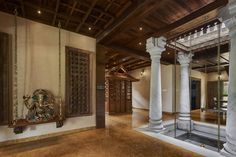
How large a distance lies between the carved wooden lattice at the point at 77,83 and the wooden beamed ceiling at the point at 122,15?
0.79 metres

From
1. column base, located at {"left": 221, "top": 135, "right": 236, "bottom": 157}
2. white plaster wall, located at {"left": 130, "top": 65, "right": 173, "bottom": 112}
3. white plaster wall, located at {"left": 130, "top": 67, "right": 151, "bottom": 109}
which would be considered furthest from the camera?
white plaster wall, located at {"left": 130, "top": 67, "right": 151, "bottom": 109}

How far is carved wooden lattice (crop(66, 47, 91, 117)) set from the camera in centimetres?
443

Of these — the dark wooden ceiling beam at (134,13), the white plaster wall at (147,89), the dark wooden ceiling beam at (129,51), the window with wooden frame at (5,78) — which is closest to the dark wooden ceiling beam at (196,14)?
the dark wooden ceiling beam at (134,13)

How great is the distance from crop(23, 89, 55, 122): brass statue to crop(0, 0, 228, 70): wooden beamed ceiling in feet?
6.39

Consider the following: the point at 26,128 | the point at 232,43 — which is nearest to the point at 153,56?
the point at 232,43

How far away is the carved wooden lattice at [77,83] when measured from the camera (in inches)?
174

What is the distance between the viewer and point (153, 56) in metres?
4.82

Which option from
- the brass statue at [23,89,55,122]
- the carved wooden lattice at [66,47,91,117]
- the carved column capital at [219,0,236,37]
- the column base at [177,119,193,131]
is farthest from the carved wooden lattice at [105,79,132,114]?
the carved column capital at [219,0,236,37]

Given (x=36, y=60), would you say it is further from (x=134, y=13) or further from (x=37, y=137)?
(x=134, y=13)

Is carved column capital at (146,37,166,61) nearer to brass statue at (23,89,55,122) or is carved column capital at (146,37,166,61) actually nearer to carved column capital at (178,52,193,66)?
carved column capital at (178,52,193,66)

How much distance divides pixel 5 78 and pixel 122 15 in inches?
120

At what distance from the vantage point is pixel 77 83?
4.62m

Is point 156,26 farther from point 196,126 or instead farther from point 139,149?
point 196,126

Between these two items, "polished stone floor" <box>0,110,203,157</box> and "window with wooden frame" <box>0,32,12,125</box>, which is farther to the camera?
"window with wooden frame" <box>0,32,12,125</box>
